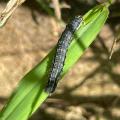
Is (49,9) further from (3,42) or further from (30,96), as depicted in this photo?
(30,96)

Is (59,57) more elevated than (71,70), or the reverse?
(59,57)

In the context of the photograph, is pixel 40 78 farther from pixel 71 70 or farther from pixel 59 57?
pixel 71 70

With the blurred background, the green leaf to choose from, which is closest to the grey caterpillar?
the green leaf

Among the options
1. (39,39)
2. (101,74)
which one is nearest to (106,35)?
(101,74)

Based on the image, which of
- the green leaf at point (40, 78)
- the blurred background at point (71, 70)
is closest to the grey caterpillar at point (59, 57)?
the green leaf at point (40, 78)

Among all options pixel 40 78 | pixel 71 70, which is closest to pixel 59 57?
pixel 40 78

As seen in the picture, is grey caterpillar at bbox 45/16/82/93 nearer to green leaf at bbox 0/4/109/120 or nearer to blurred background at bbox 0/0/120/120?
green leaf at bbox 0/4/109/120
